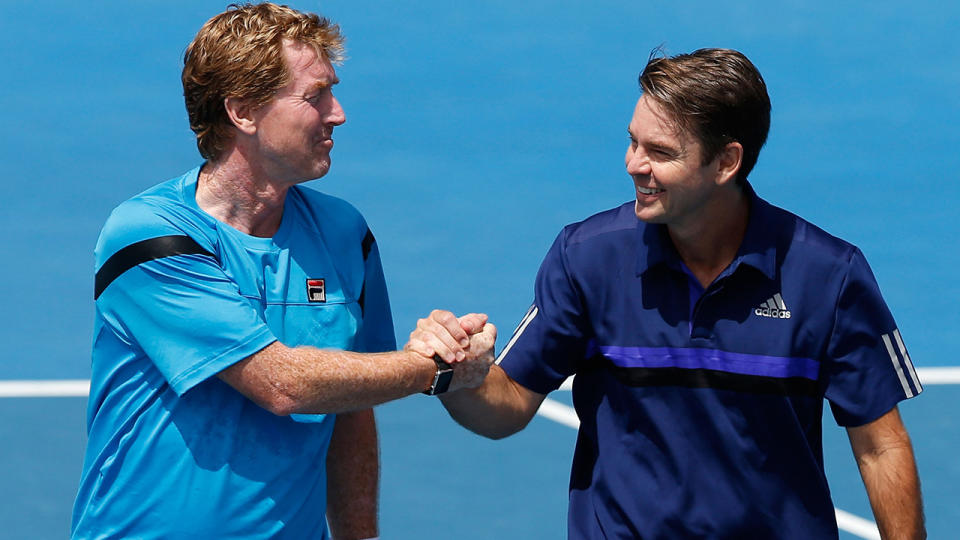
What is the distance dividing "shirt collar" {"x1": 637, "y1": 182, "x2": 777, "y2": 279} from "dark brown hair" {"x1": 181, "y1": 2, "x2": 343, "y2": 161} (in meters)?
1.06

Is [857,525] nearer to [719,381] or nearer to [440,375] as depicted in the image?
[719,381]

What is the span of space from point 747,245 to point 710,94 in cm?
44

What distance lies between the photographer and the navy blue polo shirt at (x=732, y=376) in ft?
15.0

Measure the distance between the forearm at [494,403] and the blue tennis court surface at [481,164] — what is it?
2.82 m

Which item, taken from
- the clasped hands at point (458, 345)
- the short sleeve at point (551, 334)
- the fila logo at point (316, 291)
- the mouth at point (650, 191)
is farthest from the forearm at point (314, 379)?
the mouth at point (650, 191)

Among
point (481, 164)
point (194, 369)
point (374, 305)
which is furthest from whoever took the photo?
point (481, 164)

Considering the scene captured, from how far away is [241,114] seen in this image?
177 inches

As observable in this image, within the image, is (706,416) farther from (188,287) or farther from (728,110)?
(188,287)

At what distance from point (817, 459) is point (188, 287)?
1815 mm

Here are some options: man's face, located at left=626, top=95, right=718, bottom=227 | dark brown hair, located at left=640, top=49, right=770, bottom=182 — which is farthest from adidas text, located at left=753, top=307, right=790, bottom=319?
dark brown hair, located at left=640, top=49, right=770, bottom=182

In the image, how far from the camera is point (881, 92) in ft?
46.9

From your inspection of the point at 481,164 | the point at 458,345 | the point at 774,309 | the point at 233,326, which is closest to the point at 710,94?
the point at 774,309

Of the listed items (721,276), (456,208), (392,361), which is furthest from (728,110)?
(456,208)

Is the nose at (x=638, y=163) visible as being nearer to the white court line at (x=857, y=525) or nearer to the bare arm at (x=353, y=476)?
the bare arm at (x=353, y=476)
